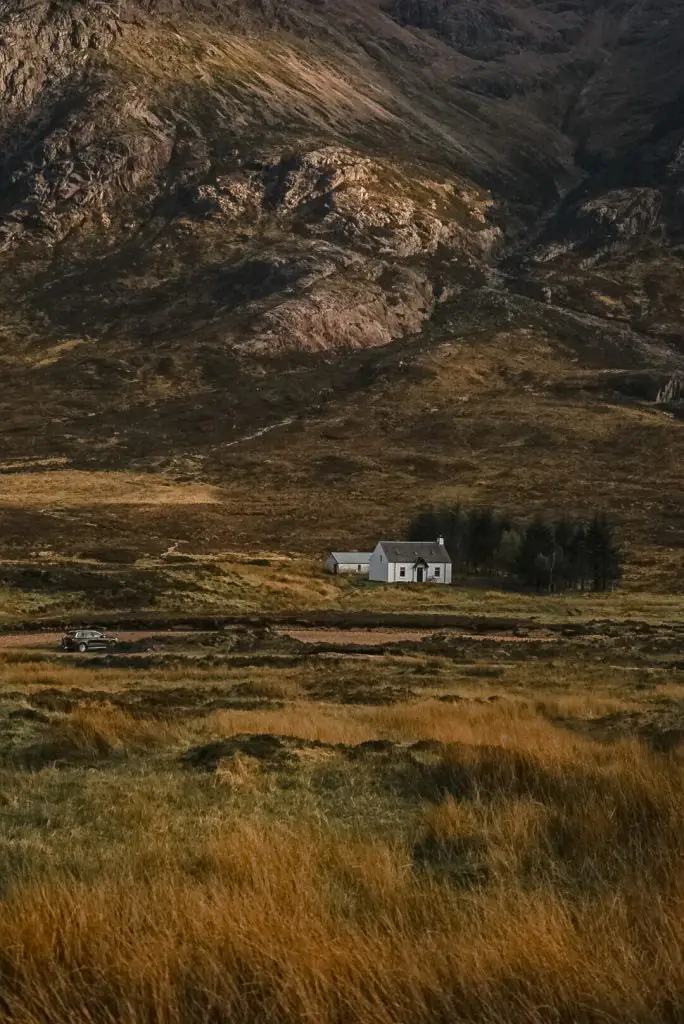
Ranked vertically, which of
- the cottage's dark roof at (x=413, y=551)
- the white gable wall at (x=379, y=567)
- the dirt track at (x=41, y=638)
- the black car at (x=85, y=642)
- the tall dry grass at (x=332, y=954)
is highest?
the tall dry grass at (x=332, y=954)

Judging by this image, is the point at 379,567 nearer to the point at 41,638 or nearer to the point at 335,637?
the point at 335,637

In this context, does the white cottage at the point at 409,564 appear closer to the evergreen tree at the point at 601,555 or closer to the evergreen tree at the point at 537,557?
the evergreen tree at the point at 537,557

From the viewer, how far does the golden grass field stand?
4.05 metres

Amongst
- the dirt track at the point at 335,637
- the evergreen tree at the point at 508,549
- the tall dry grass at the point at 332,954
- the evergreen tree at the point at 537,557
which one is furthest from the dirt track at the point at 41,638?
the evergreen tree at the point at 508,549

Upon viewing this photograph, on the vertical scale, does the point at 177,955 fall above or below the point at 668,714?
above

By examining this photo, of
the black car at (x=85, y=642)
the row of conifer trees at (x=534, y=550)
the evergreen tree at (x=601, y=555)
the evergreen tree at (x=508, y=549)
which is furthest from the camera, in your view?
the evergreen tree at (x=508, y=549)

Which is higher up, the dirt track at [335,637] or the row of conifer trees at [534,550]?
the row of conifer trees at [534,550]

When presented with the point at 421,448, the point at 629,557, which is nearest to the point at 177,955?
the point at 629,557

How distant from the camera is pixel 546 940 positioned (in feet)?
14.0

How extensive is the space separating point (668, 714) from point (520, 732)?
6.71 metres

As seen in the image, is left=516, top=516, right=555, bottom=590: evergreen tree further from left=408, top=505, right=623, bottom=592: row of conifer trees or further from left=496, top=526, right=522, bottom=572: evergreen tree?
left=496, top=526, right=522, bottom=572: evergreen tree

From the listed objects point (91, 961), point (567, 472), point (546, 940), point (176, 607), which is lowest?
point (176, 607)

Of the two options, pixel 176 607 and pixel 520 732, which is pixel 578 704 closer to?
pixel 520 732

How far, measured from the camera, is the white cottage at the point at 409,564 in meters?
96.8
